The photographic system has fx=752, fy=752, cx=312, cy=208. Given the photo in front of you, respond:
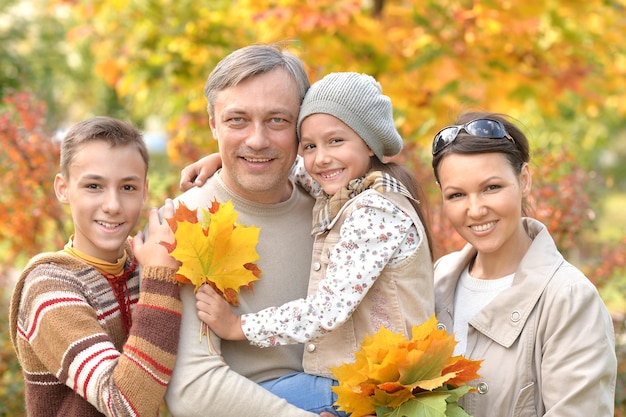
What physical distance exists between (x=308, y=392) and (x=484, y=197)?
1.00m

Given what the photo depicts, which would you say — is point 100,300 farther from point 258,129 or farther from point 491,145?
point 491,145

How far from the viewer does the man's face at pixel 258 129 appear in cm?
301

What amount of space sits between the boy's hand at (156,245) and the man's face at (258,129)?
35 centimetres

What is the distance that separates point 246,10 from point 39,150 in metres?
1.80

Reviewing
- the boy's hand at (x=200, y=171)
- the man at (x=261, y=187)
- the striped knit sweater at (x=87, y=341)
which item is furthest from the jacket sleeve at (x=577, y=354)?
the boy's hand at (x=200, y=171)

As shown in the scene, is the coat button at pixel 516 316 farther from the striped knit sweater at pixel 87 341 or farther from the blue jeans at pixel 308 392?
the striped knit sweater at pixel 87 341

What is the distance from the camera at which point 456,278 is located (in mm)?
3174

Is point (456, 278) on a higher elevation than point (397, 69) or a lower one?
lower

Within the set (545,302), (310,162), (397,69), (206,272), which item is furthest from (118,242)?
(397,69)

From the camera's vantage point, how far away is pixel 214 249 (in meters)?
2.76

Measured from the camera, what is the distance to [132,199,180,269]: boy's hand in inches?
109

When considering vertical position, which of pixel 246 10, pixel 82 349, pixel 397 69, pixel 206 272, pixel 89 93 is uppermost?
pixel 89 93

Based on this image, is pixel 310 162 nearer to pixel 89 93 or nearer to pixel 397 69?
pixel 397 69

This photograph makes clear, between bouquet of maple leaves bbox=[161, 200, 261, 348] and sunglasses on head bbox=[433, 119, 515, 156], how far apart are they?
32.8 inches
